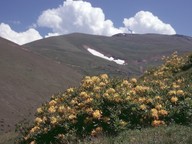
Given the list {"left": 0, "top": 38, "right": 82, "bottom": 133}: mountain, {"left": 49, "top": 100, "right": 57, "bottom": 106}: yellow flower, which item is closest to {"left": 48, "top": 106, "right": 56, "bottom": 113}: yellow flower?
{"left": 49, "top": 100, "right": 57, "bottom": 106}: yellow flower

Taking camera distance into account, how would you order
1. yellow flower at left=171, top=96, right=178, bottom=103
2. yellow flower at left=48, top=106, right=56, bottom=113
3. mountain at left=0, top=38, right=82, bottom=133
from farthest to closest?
mountain at left=0, top=38, right=82, bottom=133
yellow flower at left=48, top=106, right=56, bottom=113
yellow flower at left=171, top=96, right=178, bottom=103

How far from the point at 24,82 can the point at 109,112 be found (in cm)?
3170

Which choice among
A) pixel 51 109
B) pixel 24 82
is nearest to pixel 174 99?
pixel 51 109

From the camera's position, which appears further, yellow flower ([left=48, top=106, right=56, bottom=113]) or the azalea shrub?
yellow flower ([left=48, top=106, right=56, bottom=113])

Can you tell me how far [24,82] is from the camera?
135 feet

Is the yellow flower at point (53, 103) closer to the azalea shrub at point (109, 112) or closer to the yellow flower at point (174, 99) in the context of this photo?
the azalea shrub at point (109, 112)

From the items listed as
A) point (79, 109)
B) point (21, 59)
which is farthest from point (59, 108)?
point (21, 59)

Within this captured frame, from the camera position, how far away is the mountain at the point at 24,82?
97.8ft

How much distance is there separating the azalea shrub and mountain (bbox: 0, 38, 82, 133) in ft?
45.4

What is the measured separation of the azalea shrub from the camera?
33.3 ft

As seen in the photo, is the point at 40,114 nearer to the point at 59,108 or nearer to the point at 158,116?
the point at 59,108

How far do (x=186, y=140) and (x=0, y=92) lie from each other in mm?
28410

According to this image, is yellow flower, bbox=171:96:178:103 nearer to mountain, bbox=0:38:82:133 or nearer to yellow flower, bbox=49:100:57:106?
yellow flower, bbox=49:100:57:106

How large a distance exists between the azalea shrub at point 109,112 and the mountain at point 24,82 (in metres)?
13.8
